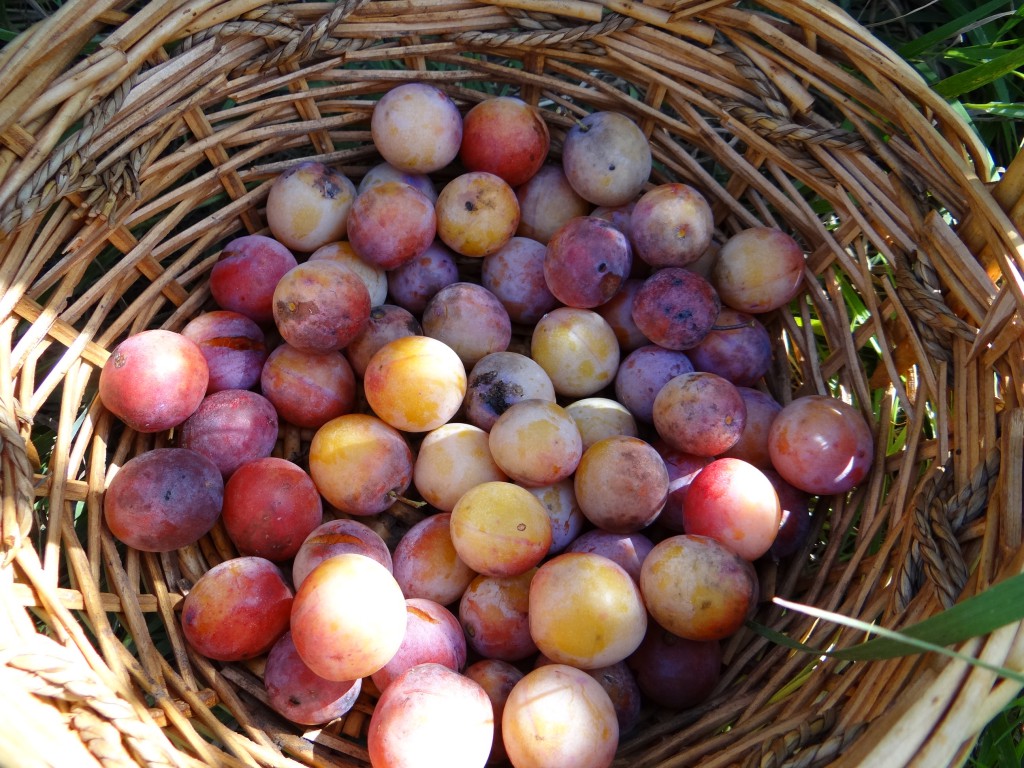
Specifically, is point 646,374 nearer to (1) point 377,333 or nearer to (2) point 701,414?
(2) point 701,414

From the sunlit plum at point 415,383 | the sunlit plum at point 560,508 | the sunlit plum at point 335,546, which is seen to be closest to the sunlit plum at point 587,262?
the sunlit plum at point 415,383

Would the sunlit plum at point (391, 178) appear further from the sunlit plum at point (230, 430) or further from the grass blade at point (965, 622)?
the grass blade at point (965, 622)

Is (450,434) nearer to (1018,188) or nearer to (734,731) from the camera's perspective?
(734,731)

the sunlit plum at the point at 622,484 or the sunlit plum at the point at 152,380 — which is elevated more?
the sunlit plum at the point at 152,380

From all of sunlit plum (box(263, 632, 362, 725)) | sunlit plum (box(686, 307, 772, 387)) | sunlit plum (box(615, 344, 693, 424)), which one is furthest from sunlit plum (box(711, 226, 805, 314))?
sunlit plum (box(263, 632, 362, 725))

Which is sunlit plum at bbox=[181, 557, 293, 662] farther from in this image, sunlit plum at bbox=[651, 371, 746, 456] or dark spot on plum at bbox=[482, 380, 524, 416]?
sunlit plum at bbox=[651, 371, 746, 456]

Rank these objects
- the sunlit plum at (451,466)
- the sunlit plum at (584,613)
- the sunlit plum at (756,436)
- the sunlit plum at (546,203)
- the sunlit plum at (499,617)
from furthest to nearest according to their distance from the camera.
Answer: the sunlit plum at (546,203)
the sunlit plum at (756,436)
the sunlit plum at (451,466)
the sunlit plum at (499,617)
the sunlit plum at (584,613)
